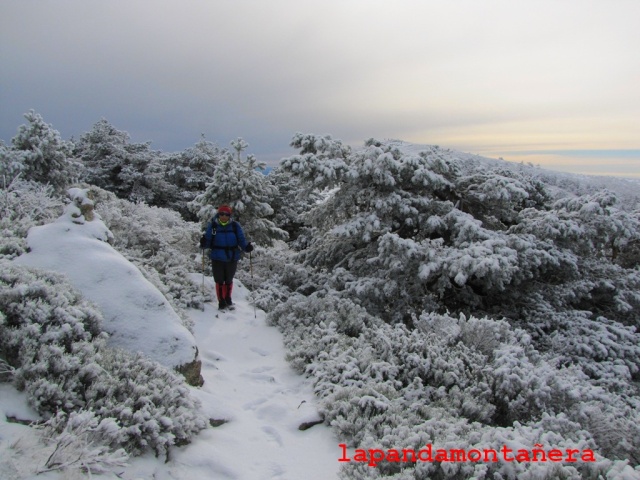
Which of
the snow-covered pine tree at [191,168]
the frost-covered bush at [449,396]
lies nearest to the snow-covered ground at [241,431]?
the frost-covered bush at [449,396]

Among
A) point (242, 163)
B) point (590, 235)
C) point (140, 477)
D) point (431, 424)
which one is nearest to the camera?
point (140, 477)

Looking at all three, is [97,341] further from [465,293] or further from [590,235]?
[590,235]

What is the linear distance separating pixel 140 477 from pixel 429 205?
8941 millimetres

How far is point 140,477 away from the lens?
10.9 ft

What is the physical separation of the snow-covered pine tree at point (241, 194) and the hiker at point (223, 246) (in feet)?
16.6

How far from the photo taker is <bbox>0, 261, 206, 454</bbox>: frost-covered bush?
3.55m

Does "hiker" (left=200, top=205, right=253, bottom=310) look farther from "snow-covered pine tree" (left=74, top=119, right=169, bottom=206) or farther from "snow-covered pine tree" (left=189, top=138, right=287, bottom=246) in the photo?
"snow-covered pine tree" (left=74, top=119, right=169, bottom=206)

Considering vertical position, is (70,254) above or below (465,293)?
above

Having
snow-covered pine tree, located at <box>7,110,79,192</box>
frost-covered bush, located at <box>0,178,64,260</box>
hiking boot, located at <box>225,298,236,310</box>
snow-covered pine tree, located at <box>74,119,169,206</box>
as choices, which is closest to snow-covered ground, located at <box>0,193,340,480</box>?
frost-covered bush, located at <box>0,178,64,260</box>

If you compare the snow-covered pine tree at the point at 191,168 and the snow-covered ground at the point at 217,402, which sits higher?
the snow-covered pine tree at the point at 191,168

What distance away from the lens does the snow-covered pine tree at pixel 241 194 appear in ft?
45.5

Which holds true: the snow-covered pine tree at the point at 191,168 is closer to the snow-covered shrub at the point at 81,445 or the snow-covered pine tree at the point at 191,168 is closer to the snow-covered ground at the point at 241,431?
the snow-covered ground at the point at 241,431

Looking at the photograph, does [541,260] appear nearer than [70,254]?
No

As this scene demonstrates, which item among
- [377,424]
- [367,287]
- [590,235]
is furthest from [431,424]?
[590,235]
